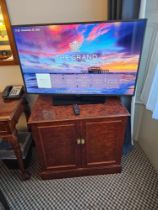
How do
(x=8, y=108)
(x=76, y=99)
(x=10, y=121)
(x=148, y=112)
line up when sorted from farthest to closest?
(x=148, y=112), (x=76, y=99), (x=8, y=108), (x=10, y=121)

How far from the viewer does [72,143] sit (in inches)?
56.7

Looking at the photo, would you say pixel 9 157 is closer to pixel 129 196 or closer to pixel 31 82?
pixel 31 82

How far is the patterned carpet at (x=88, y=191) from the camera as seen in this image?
1.42 metres

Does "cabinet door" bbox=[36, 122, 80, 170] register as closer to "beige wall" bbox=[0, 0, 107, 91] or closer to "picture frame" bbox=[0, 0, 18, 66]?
"picture frame" bbox=[0, 0, 18, 66]

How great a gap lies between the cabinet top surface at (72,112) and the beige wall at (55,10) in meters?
0.77

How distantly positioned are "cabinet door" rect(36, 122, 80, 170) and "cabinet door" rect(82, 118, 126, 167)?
83mm

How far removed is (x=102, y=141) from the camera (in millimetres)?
1449

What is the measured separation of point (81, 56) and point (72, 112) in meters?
0.46

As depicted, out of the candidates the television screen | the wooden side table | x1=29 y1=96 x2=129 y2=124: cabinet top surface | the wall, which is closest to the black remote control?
x1=29 y1=96 x2=129 y2=124: cabinet top surface

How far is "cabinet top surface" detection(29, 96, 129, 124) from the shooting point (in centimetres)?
131

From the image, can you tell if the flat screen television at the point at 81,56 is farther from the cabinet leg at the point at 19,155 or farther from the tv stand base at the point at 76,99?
the cabinet leg at the point at 19,155

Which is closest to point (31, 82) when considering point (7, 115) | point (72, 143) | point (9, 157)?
point (7, 115)

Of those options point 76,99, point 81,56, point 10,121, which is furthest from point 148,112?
point 10,121

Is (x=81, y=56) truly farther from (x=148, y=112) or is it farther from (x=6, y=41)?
(x=148, y=112)
